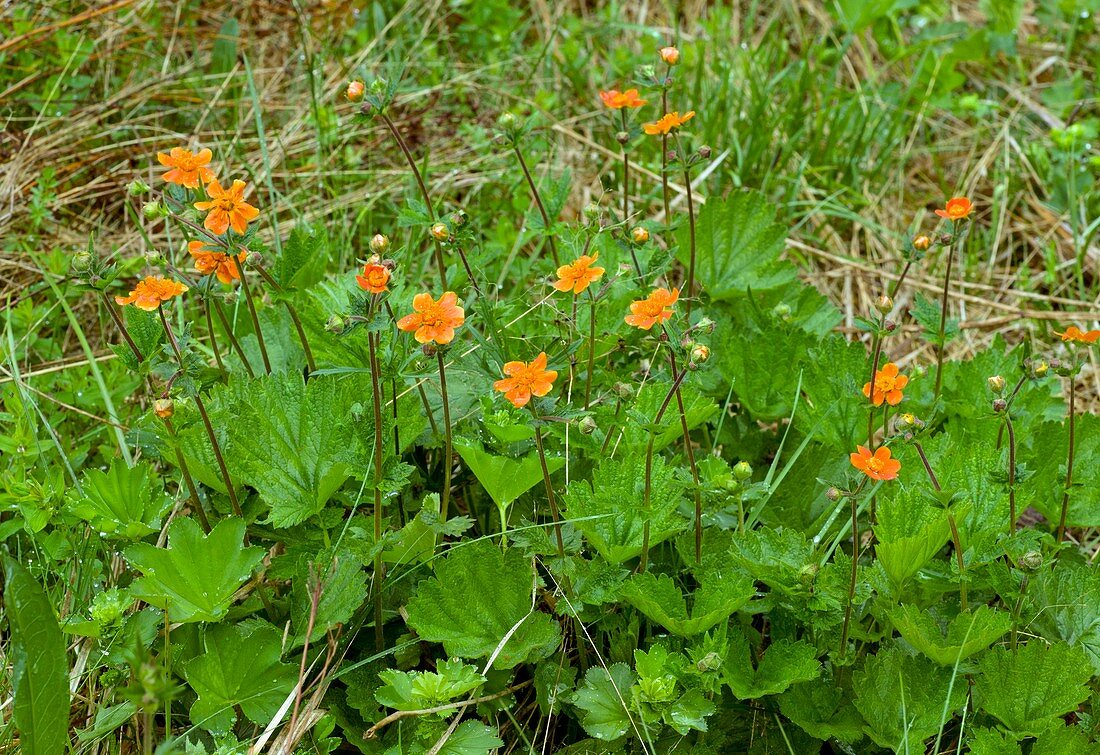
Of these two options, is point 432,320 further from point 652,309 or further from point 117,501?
point 117,501

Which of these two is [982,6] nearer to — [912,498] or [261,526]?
[912,498]

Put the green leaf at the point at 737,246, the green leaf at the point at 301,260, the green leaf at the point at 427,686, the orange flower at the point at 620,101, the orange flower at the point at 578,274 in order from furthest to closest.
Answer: the green leaf at the point at 737,246
the green leaf at the point at 301,260
the orange flower at the point at 620,101
the orange flower at the point at 578,274
the green leaf at the point at 427,686

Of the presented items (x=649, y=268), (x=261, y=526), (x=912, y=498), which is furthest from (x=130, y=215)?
(x=912, y=498)

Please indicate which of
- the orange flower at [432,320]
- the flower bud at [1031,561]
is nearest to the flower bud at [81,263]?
the orange flower at [432,320]

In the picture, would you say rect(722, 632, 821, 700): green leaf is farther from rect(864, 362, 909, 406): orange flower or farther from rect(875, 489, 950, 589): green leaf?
rect(864, 362, 909, 406): orange flower

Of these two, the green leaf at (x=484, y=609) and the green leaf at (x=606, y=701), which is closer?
the green leaf at (x=606, y=701)

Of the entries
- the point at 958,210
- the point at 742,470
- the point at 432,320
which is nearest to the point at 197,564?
the point at 432,320

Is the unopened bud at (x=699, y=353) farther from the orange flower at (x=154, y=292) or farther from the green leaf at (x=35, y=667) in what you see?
the green leaf at (x=35, y=667)
